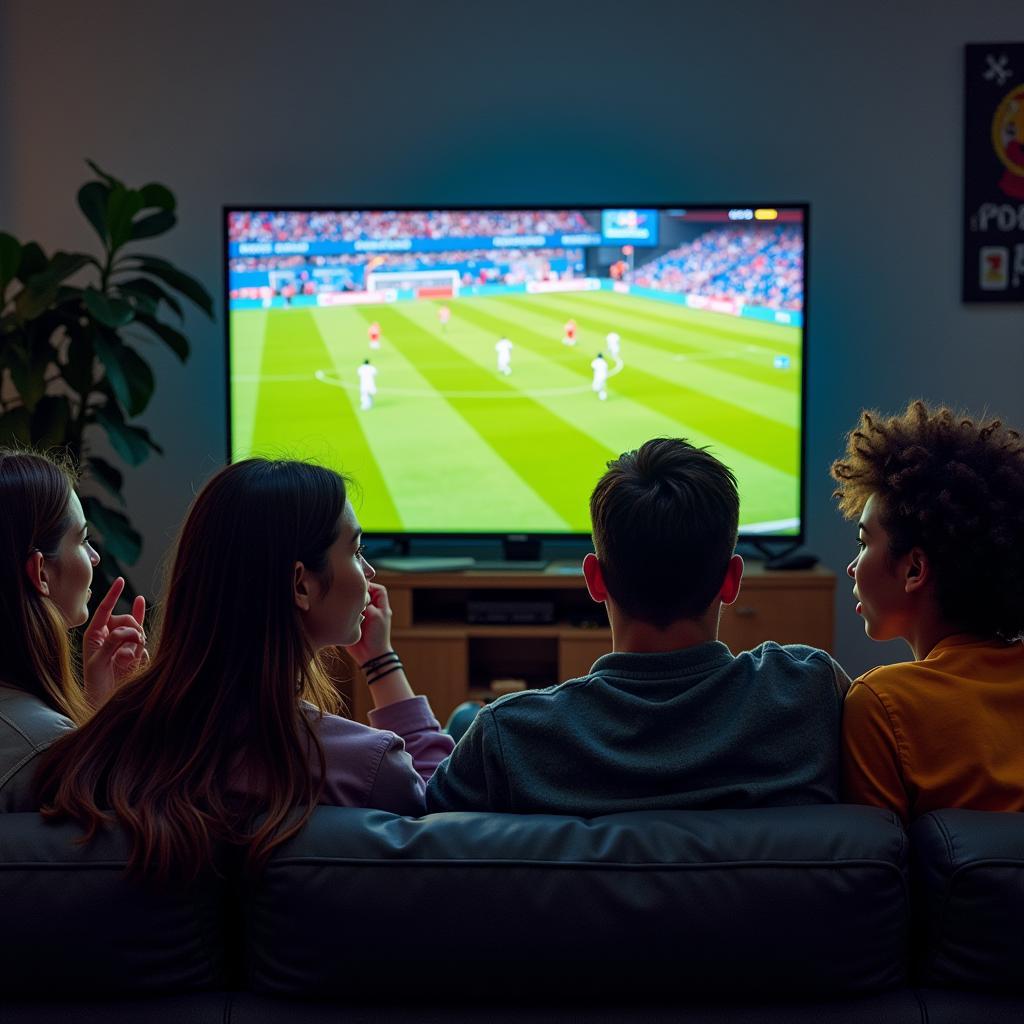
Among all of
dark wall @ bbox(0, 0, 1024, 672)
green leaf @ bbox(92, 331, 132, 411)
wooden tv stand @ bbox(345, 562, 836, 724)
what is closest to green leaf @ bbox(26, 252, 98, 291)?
green leaf @ bbox(92, 331, 132, 411)

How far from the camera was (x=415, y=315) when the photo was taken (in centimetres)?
458

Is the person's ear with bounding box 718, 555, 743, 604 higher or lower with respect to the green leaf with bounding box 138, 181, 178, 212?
lower

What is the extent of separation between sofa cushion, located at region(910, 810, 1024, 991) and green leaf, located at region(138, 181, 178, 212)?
3.64 meters

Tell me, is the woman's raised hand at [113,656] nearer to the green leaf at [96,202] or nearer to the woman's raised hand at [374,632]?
the woman's raised hand at [374,632]

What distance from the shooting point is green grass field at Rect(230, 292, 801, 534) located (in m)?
Answer: 4.57

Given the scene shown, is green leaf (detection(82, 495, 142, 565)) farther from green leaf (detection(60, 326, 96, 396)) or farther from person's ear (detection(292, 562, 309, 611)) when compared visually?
person's ear (detection(292, 562, 309, 611))

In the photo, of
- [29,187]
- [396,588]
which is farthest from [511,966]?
[29,187]

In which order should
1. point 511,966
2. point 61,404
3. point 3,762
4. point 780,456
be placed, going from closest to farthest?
1. point 511,966
2. point 3,762
3. point 61,404
4. point 780,456

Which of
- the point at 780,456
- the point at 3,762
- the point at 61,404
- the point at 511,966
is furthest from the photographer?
the point at 780,456

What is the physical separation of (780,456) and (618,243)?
976 millimetres

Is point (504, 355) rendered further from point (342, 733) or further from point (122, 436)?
point (342, 733)

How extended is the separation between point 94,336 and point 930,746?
134 inches

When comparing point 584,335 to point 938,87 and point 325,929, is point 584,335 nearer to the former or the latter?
point 938,87

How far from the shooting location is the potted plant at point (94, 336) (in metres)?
4.01
